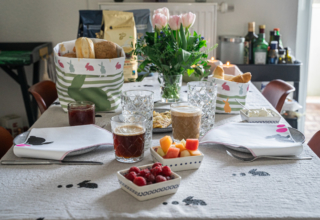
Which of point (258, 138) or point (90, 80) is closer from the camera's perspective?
point (258, 138)

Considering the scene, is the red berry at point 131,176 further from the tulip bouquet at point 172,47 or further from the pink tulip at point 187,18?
the pink tulip at point 187,18

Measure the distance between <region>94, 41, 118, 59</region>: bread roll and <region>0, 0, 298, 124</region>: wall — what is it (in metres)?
1.54

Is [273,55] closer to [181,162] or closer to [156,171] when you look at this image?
[181,162]

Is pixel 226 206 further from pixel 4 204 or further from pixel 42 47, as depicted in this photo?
pixel 42 47

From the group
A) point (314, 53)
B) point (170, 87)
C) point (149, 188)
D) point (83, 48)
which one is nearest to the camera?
point (149, 188)

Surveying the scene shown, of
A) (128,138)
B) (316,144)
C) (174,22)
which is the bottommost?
(316,144)

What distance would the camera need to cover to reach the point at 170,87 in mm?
1296

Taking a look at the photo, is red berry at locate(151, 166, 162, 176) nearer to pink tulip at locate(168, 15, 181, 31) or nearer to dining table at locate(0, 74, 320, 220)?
dining table at locate(0, 74, 320, 220)

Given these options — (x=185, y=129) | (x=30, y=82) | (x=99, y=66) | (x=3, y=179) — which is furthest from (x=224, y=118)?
(x=30, y=82)

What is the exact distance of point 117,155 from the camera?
82 centimetres

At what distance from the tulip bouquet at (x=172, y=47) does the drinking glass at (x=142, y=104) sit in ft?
0.79

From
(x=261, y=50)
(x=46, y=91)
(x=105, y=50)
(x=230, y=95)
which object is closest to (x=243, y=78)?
(x=230, y=95)

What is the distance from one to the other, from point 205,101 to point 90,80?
410 mm

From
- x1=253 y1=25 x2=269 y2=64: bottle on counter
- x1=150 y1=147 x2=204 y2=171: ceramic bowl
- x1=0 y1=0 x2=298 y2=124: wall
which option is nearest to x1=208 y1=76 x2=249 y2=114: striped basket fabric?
x1=150 y1=147 x2=204 y2=171: ceramic bowl
